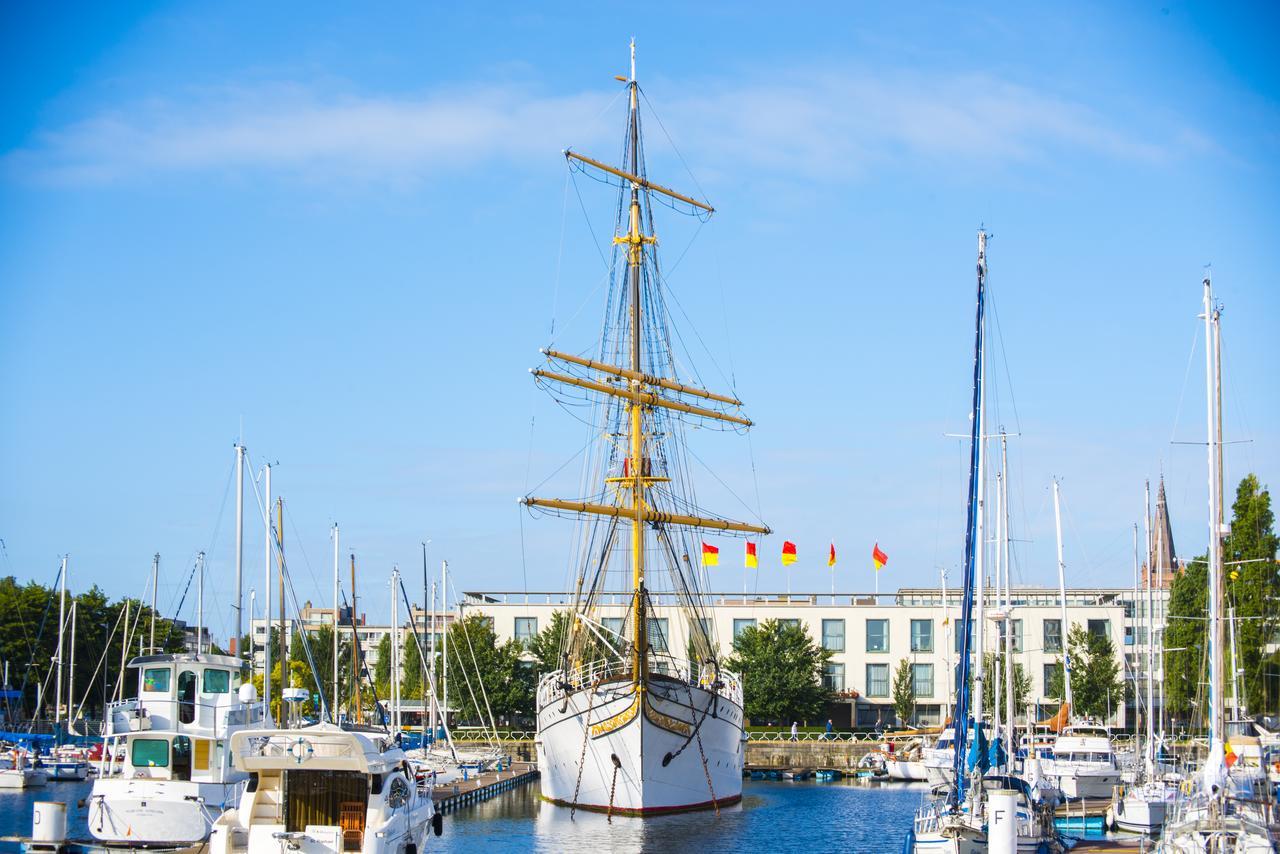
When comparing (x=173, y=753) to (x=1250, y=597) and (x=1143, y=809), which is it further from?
(x=1250, y=597)

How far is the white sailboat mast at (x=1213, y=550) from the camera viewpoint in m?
34.8

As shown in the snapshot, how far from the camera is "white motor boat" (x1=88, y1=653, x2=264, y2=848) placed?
3956cm

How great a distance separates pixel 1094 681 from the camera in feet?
305

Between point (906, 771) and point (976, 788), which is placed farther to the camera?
point (906, 771)

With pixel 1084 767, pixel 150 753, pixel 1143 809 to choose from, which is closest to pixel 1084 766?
pixel 1084 767

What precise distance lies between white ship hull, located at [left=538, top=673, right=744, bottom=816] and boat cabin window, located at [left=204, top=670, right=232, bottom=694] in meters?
13.5

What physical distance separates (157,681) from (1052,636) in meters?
71.3

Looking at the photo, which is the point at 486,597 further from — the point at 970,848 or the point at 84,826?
the point at 970,848

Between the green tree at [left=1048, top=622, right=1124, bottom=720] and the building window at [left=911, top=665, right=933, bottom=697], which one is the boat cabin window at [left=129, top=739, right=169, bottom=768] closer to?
the green tree at [left=1048, top=622, right=1124, bottom=720]

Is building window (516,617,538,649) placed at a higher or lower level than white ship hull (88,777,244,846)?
higher

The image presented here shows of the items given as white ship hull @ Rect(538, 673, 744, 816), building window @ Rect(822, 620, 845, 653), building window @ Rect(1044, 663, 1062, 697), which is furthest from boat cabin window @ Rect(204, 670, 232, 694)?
building window @ Rect(1044, 663, 1062, 697)

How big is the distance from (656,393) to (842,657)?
44179 millimetres

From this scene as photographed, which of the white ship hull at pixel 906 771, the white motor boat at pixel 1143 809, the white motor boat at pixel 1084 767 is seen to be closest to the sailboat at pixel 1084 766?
the white motor boat at pixel 1084 767

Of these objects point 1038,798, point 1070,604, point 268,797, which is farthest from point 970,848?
point 1070,604
